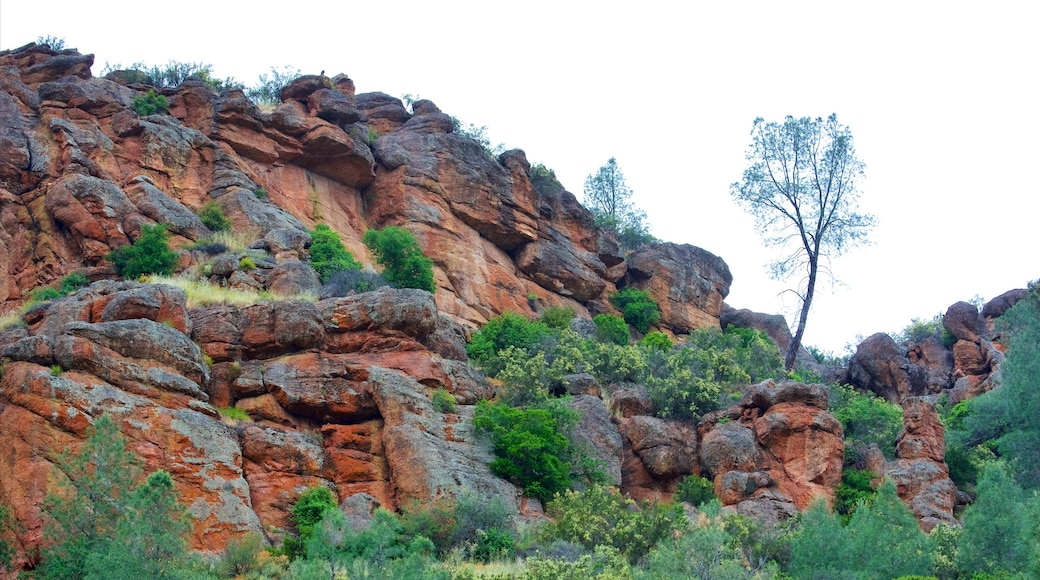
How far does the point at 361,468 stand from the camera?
75.1 ft

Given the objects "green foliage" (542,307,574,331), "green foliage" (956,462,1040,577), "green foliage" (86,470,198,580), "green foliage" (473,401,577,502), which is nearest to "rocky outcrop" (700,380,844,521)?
"green foliage" (473,401,577,502)

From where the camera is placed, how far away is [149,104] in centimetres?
3722

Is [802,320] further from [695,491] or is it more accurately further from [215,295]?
[215,295]

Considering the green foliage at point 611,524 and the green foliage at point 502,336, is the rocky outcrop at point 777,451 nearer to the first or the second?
the green foliage at point 611,524

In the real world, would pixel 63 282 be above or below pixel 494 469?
above

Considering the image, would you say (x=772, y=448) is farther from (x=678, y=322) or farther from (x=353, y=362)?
(x=678, y=322)

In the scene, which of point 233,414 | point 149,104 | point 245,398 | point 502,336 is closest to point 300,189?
point 149,104

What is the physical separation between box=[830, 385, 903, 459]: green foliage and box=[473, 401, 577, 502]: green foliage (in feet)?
27.7

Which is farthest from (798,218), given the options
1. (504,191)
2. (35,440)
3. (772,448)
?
(35,440)

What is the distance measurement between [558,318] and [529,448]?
1580 cm

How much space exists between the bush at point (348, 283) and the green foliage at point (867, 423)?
14281 mm

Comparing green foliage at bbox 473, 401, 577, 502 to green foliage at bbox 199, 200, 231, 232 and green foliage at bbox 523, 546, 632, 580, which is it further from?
green foliage at bbox 199, 200, 231, 232

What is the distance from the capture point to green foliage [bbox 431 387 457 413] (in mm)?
24422

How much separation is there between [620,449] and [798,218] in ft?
66.6
